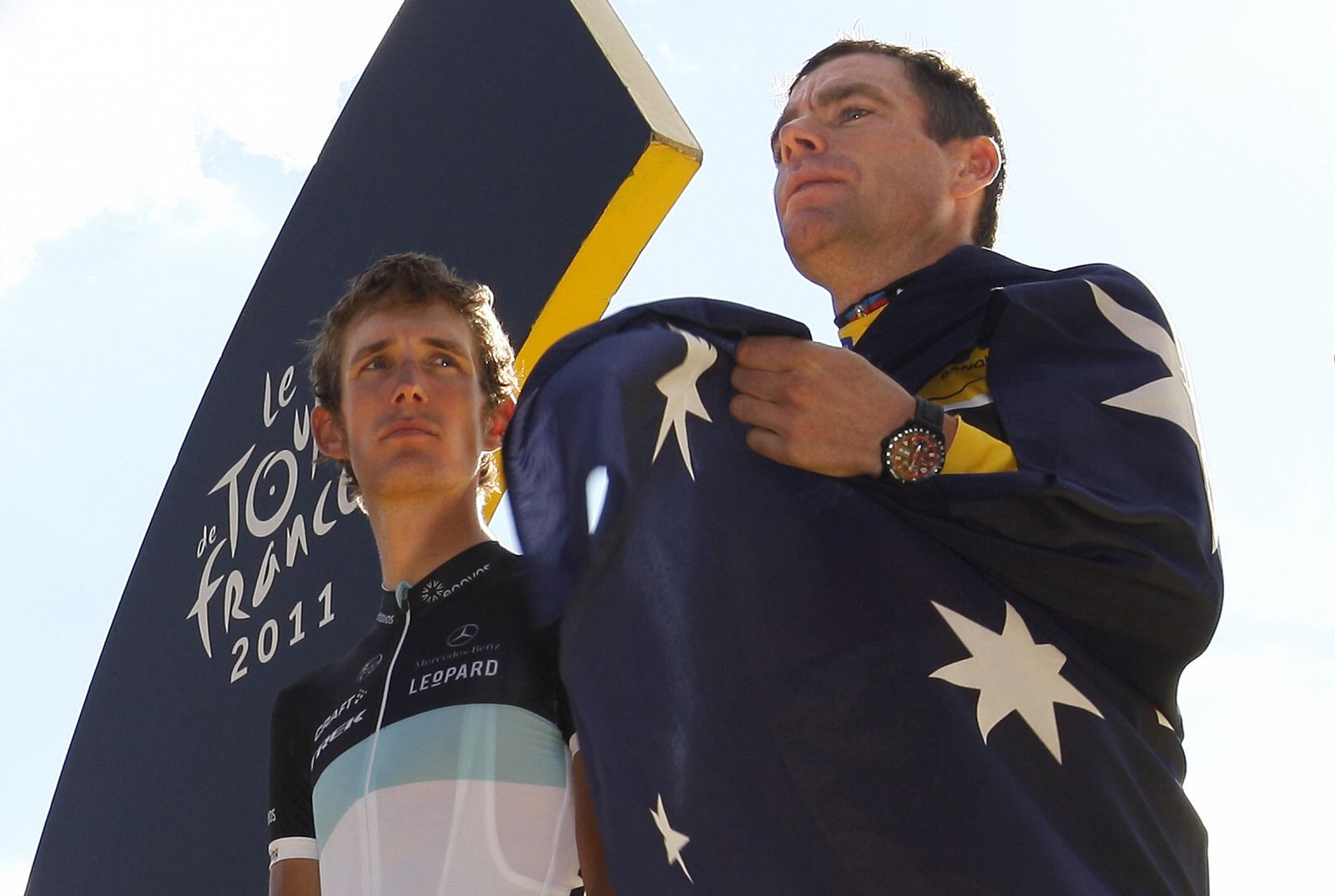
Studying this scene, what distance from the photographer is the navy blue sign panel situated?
9.84 ft

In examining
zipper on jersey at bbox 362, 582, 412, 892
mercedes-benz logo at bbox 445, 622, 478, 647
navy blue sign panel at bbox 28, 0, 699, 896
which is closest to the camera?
zipper on jersey at bbox 362, 582, 412, 892

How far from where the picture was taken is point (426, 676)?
225 centimetres

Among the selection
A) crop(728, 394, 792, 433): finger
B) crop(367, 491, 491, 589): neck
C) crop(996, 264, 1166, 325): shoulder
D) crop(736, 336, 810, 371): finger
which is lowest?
crop(728, 394, 792, 433): finger

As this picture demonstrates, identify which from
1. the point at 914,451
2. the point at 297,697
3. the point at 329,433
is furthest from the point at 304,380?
the point at 914,451

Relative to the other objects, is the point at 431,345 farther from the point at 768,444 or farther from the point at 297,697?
the point at 768,444

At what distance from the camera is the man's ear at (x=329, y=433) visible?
265 cm

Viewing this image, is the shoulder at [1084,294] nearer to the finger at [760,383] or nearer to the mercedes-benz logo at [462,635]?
the finger at [760,383]

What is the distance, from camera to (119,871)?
379 centimetres

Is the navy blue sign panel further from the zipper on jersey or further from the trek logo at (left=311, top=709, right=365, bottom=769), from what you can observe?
the trek logo at (left=311, top=709, right=365, bottom=769)

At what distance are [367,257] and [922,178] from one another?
1489 millimetres

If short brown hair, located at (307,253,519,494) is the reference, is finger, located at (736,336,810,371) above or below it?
below

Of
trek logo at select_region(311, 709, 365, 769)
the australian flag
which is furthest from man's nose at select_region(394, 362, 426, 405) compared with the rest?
the australian flag

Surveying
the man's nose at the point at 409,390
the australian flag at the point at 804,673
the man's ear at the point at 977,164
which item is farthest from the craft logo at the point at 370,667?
the man's ear at the point at 977,164

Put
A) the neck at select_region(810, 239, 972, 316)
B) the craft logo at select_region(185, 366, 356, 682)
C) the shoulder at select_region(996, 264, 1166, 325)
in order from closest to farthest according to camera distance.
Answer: the shoulder at select_region(996, 264, 1166, 325) → the neck at select_region(810, 239, 972, 316) → the craft logo at select_region(185, 366, 356, 682)
